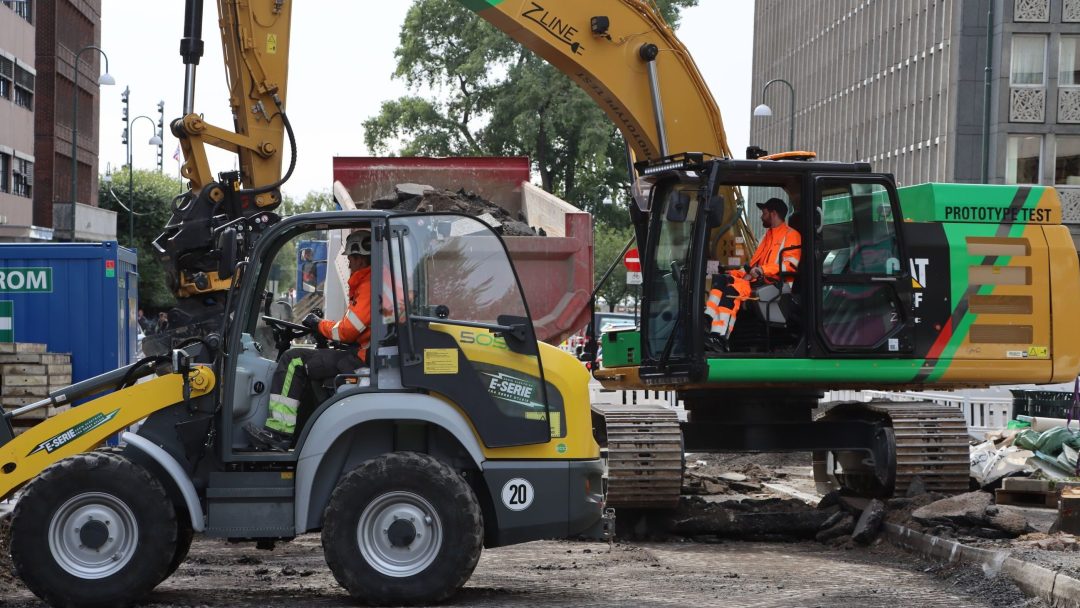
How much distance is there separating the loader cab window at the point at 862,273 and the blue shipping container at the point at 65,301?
7020 millimetres

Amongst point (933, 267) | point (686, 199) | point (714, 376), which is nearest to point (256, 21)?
point (686, 199)

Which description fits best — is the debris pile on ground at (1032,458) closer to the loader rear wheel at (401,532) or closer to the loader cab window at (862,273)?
the loader cab window at (862,273)

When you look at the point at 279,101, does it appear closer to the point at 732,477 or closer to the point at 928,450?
the point at 928,450

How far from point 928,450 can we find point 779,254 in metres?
2.16

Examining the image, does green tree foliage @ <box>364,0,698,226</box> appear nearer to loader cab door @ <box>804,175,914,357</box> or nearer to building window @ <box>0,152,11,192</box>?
building window @ <box>0,152,11,192</box>

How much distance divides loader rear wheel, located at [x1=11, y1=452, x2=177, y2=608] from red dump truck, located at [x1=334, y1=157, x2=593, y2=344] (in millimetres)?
4627

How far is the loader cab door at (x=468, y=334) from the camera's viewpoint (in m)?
8.96

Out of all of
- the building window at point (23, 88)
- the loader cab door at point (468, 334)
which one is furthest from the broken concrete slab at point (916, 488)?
the building window at point (23, 88)

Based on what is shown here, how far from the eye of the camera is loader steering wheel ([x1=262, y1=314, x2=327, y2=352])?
958cm

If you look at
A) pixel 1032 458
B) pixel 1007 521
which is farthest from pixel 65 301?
pixel 1032 458

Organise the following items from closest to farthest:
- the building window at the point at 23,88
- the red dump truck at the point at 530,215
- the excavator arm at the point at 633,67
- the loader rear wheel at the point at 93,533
A: the loader rear wheel at the point at 93,533, the excavator arm at the point at 633,67, the red dump truck at the point at 530,215, the building window at the point at 23,88

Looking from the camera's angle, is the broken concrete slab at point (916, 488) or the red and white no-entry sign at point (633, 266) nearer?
the broken concrete slab at point (916, 488)

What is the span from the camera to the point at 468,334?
905 cm

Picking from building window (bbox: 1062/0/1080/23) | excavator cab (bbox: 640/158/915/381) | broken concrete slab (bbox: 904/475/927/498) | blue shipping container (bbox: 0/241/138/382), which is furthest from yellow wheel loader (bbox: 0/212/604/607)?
building window (bbox: 1062/0/1080/23)
